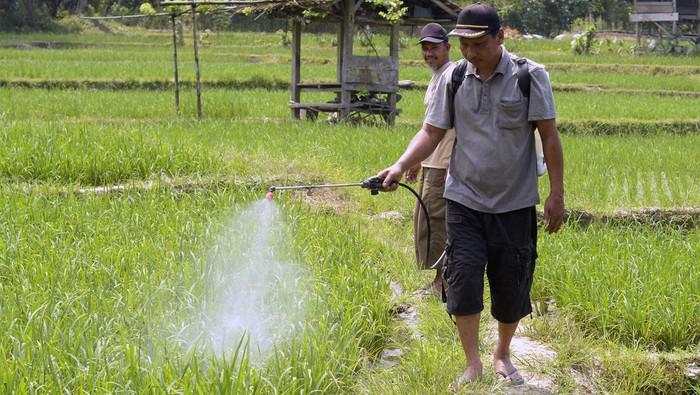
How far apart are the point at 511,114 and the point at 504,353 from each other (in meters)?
0.97

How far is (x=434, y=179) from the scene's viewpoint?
4.63 m

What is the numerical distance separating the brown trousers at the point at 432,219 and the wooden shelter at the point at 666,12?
2589 centimetres

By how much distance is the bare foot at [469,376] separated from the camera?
3.55 metres

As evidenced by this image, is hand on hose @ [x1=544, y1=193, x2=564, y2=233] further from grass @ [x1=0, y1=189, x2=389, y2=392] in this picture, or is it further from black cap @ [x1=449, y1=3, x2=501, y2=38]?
grass @ [x1=0, y1=189, x2=389, y2=392]

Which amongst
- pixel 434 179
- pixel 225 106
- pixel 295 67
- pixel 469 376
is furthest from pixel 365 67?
pixel 469 376

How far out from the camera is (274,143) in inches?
343

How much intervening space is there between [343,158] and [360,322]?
434 cm

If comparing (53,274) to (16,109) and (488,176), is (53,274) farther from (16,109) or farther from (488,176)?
(16,109)

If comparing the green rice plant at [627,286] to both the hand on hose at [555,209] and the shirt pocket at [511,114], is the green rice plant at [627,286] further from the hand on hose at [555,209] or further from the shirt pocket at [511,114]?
the shirt pocket at [511,114]

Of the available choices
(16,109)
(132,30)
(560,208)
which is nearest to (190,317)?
(560,208)

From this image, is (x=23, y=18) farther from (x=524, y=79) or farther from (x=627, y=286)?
(x=524, y=79)

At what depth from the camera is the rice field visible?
3.20 m

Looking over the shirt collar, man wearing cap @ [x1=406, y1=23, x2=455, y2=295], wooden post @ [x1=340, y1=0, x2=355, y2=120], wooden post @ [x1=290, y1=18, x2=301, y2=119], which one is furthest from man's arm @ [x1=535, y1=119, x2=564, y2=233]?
wooden post @ [x1=290, y1=18, x2=301, y2=119]

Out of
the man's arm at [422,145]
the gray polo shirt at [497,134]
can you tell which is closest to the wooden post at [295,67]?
the man's arm at [422,145]
